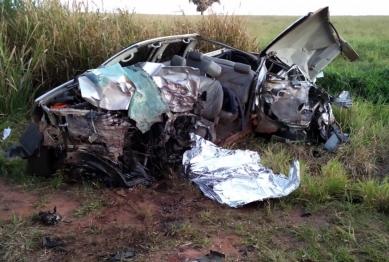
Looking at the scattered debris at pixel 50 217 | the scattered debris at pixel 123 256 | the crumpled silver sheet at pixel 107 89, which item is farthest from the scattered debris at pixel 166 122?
the scattered debris at pixel 123 256

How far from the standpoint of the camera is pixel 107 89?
406 cm

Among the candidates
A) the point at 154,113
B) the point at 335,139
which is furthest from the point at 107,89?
the point at 335,139

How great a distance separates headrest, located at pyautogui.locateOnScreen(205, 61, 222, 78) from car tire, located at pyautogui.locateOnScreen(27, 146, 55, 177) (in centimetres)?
206

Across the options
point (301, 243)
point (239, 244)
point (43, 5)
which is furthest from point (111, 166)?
point (43, 5)

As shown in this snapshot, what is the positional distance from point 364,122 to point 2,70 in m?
5.14

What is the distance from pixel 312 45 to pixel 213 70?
6.89 ft

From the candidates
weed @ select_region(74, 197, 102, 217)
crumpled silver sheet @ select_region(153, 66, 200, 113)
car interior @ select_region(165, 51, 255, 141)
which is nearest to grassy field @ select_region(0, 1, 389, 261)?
weed @ select_region(74, 197, 102, 217)

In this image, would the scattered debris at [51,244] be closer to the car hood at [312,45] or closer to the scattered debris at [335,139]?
the scattered debris at [335,139]

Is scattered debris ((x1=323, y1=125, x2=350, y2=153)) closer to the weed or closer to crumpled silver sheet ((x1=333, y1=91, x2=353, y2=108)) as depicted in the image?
crumpled silver sheet ((x1=333, y1=91, x2=353, y2=108))

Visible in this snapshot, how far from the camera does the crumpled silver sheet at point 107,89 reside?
4004mm

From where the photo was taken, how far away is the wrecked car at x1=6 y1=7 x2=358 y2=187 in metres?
4.02

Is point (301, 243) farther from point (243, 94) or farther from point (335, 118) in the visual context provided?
point (335, 118)

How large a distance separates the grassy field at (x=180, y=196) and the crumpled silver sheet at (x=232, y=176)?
0.33 ft

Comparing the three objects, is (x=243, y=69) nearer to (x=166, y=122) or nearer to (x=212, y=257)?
(x=166, y=122)
